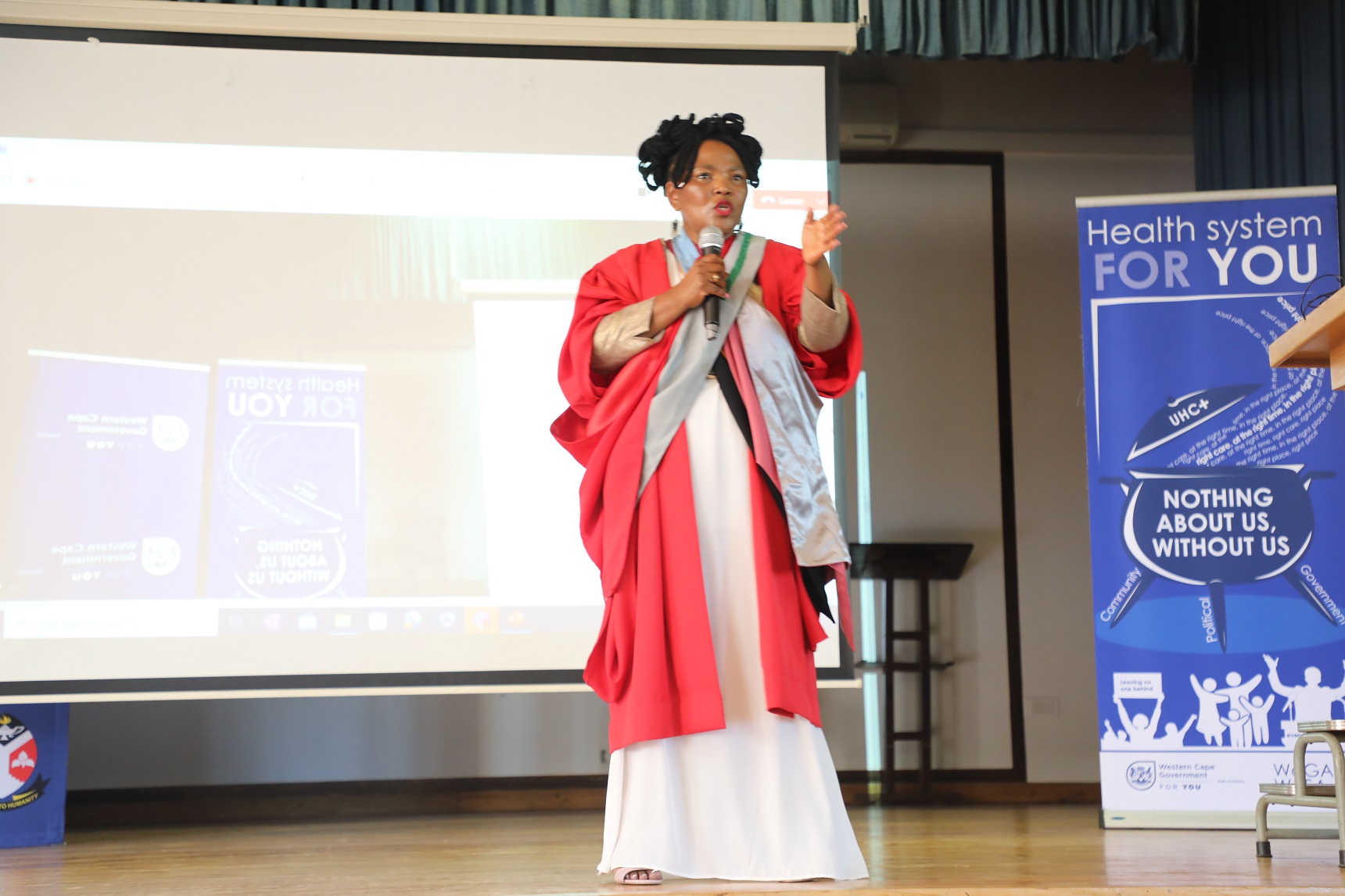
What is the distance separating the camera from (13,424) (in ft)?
10.4

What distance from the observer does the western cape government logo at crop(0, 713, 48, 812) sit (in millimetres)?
3219

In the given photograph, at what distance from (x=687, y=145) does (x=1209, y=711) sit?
2.35m

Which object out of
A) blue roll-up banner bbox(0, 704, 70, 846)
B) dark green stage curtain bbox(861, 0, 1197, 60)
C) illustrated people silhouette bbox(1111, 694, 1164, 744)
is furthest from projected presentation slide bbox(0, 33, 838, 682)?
illustrated people silhouette bbox(1111, 694, 1164, 744)

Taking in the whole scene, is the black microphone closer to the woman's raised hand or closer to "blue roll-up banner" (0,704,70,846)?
the woman's raised hand

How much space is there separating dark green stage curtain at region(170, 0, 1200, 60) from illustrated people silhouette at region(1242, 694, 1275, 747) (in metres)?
2.18

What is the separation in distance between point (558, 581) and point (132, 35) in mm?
1924

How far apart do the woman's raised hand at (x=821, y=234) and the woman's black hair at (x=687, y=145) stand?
0.26 meters

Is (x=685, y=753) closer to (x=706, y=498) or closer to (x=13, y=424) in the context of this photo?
(x=706, y=498)

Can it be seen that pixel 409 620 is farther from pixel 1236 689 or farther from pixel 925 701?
pixel 925 701

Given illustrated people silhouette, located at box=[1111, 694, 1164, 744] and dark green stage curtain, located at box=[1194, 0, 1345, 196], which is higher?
dark green stage curtain, located at box=[1194, 0, 1345, 196]

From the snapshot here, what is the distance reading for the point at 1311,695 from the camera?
11.1 ft

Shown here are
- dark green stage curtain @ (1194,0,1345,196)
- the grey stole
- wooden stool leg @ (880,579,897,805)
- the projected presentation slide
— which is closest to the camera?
the grey stole

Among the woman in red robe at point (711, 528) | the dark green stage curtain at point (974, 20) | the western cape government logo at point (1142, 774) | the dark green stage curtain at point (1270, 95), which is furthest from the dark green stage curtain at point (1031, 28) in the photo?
the western cape government logo at point (1142, 774)

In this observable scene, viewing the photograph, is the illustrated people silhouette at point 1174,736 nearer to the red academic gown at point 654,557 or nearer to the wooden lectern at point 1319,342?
the wooden lectern at point 1319,342
